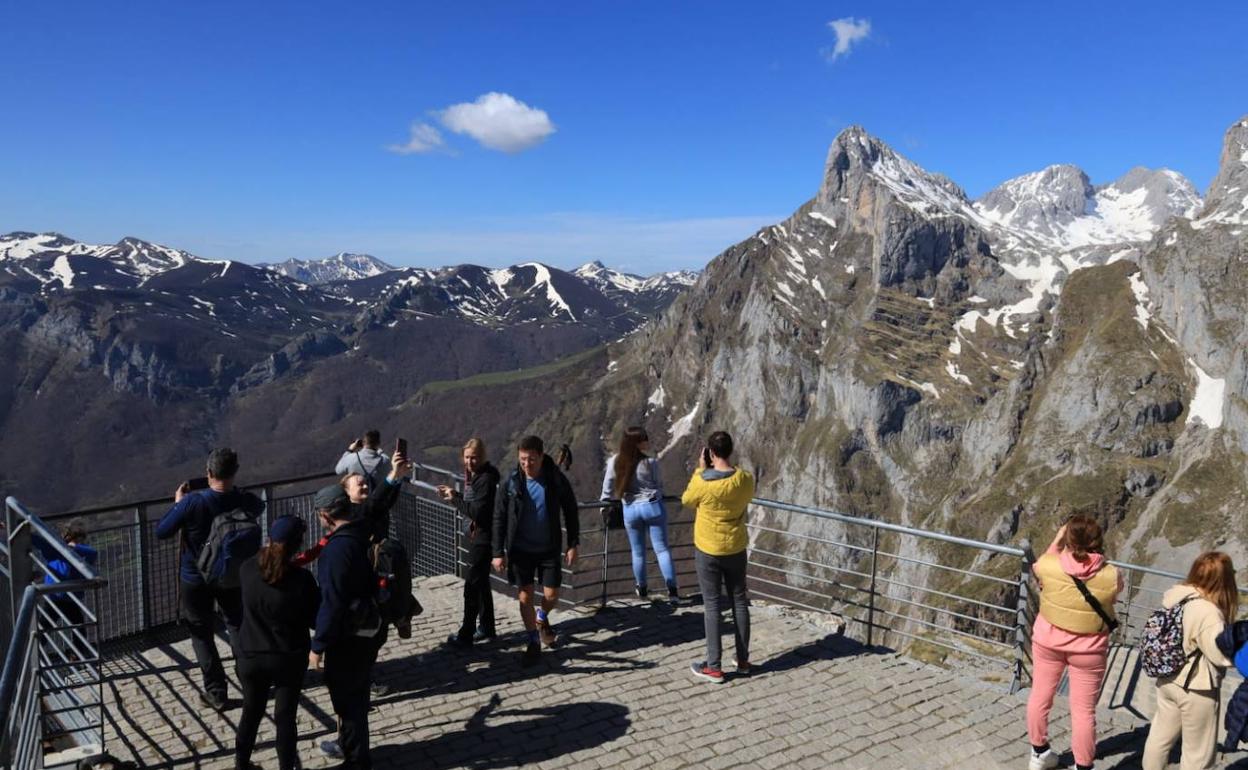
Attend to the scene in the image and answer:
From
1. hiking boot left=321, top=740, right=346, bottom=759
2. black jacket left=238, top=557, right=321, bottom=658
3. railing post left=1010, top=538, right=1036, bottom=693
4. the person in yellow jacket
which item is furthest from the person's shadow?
railing post left=1010, top=538, right=1036, bottom=693

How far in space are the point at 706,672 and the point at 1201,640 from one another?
5.25 metres

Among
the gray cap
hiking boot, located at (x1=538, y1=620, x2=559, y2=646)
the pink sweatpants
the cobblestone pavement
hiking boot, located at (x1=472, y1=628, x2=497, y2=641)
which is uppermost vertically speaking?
the gray cap

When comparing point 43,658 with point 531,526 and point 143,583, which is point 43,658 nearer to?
point 143,583

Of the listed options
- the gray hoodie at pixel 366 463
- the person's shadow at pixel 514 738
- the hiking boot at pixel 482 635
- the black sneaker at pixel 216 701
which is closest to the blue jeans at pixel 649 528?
the hiking boot at pixel 482 635

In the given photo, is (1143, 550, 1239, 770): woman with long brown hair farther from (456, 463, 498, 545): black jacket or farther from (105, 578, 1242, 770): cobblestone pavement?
(456, 463, 498, 545): black jacket

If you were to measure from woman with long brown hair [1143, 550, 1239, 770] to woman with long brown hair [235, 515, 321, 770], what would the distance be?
7.46 meters

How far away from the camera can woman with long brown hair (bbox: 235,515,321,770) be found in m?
7.03

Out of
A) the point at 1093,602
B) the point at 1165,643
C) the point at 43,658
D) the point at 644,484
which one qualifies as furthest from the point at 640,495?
the point at 43,658

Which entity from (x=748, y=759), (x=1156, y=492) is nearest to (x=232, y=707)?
(x=748, y=759)

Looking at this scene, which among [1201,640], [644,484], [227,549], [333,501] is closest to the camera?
[1201,640]

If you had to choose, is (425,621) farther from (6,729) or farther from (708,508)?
(6,729)

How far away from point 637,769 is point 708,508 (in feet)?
9.47

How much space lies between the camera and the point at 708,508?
9.52m

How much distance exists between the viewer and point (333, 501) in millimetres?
7766
